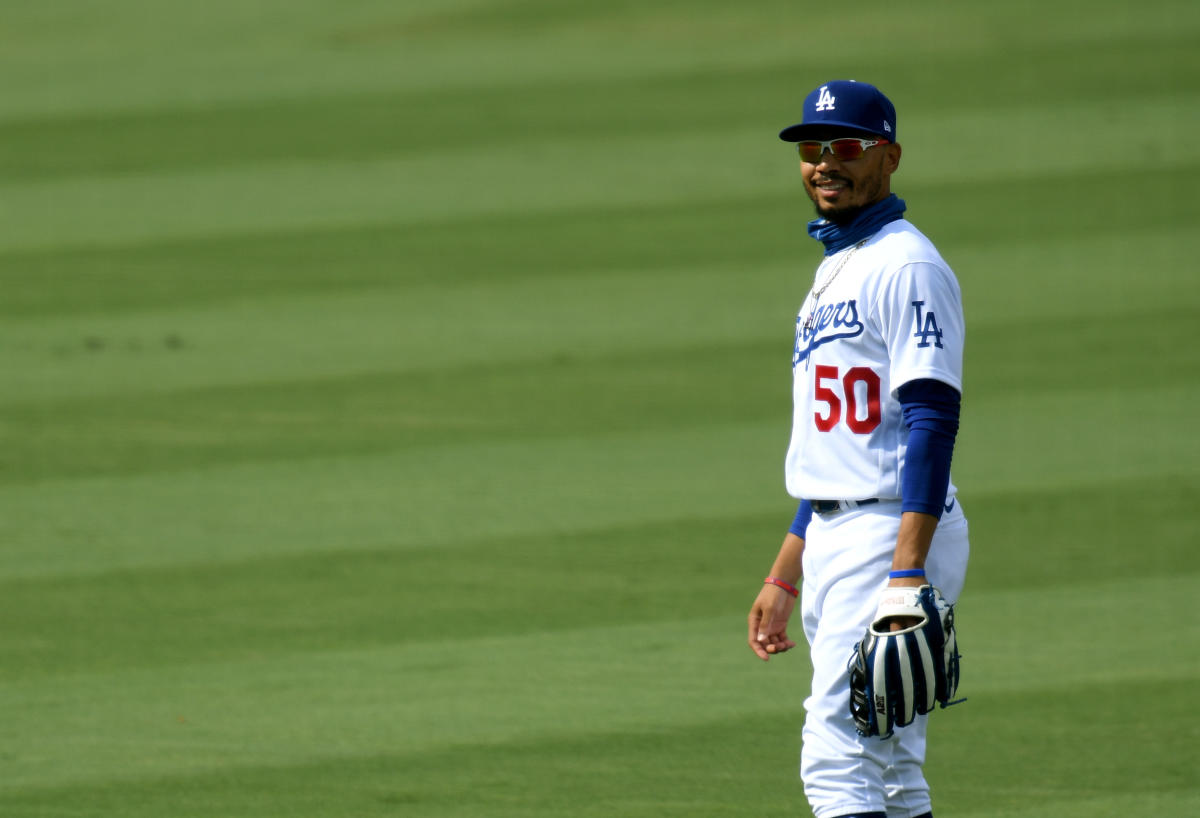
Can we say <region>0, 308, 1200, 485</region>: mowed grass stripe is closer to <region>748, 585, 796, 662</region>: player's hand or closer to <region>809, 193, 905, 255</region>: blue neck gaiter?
<region>748, 585, 796, 662</region>: player's hand

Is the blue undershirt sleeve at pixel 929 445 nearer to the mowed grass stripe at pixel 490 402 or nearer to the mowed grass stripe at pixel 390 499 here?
the mowed grass stripe at pixel 390 499

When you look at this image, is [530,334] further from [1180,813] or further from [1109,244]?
Result: [1180,813]

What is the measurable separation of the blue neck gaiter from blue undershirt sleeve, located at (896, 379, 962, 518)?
0.42 metres

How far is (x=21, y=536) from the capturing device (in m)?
7.16

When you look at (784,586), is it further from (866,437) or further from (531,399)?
(531,399)

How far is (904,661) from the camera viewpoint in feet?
11.5

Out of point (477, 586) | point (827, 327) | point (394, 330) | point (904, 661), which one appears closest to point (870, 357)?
point (827, 327)

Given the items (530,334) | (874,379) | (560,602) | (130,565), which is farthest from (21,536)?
(874,379)

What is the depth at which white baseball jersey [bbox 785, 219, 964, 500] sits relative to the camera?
364cm

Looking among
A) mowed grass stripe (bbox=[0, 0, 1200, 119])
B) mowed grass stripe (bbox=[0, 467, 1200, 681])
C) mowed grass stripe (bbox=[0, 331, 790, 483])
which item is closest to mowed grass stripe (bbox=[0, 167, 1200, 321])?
mowed grass stripe (bbox=[0, 331, 790, 483])

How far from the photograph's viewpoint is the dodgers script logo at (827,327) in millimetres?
3771

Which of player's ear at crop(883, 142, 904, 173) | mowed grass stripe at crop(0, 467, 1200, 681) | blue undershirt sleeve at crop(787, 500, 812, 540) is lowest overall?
mowed grass stripe at crop(0, 467, 1200, 681)

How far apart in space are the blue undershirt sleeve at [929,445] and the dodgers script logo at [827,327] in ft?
0.71

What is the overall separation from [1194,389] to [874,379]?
568 cm
